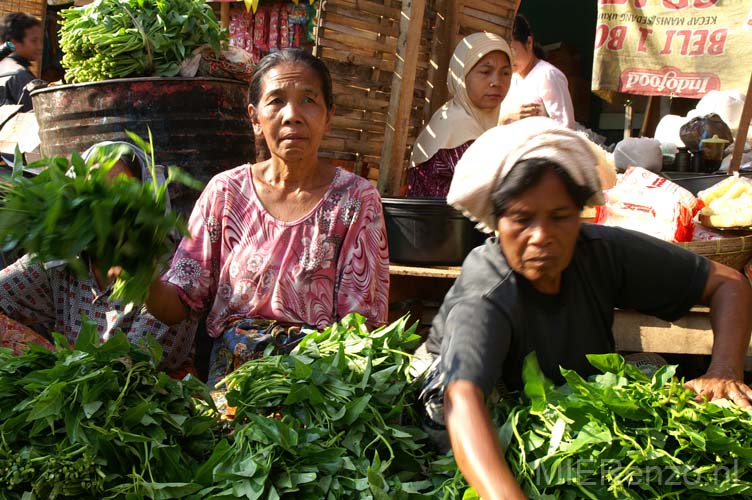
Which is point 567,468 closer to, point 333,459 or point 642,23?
point 333,459

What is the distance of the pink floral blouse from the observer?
252 centimetres

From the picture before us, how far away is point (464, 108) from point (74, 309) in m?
2.33

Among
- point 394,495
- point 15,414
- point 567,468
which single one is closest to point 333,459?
point 394,495

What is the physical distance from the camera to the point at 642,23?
4605 millimetres

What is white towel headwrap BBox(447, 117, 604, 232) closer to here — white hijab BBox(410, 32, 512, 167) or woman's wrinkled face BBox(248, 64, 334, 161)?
woman's wrinkled face BBox(248, 64, 334, 161)

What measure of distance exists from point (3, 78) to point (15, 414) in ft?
14.6

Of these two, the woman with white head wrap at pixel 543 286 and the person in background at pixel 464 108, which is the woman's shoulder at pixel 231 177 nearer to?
the woman with white head wrap at pixel 543 286

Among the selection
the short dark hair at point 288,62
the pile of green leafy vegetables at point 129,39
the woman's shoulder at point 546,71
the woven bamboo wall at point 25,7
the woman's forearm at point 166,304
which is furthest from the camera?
the woven bamboo wall at point 25,7

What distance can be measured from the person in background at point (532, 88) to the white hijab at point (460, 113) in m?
0.38

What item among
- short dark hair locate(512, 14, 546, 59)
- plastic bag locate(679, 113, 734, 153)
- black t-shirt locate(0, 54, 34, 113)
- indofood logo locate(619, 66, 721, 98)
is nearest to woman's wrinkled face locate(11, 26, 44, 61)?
black t-shirt locate(0, 54, 34, 113)

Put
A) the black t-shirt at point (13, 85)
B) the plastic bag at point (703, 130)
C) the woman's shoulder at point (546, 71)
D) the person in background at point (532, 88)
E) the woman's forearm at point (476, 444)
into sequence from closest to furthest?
the woman's forearm at point (476, 444) → the plastic bag at point (703, 130) → the person in background at point (532, 88) → the woman's shoulder at point (546, 71) → the black t-shirt at point (13, 85)

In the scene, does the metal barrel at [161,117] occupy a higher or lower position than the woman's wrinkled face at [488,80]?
lower

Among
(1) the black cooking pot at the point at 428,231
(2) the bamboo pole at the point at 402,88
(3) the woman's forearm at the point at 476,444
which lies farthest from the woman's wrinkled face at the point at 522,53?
(3) the woman's forearm at the point at 476,444

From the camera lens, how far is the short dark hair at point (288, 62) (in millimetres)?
2645
